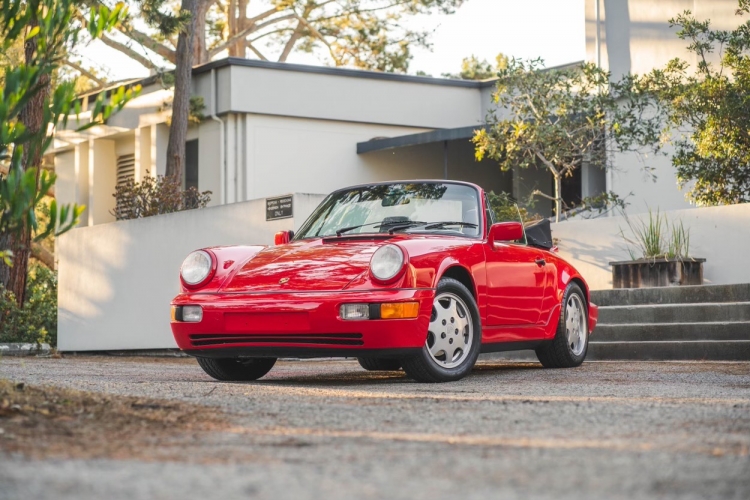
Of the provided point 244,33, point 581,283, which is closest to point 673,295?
point 581,283

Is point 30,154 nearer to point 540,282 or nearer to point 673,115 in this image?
point 540,282

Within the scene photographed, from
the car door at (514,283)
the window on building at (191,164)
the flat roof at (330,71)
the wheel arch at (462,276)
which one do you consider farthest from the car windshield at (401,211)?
the window on building at (191,164)

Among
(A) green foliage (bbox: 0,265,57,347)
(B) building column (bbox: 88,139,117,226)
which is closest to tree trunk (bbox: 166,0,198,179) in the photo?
(A) green foliage (bbox: 0,265,57,347)

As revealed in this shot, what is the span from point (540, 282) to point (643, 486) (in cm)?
543

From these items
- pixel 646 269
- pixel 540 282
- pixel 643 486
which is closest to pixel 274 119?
pixel 646 269

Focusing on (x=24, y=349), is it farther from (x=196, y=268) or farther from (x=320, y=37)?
(x=320, y=37)

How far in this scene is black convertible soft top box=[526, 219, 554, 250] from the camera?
363 inches

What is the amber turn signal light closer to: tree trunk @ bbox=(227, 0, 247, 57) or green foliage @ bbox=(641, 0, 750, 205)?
green foliage @ bbox=(641, 0, 750, 205)

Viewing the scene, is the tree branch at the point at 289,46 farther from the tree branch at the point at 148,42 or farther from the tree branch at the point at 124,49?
the tree branch at the point at 124,49

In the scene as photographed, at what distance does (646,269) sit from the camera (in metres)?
12.5

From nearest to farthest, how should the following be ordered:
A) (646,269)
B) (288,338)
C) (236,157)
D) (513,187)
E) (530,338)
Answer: (288,338), (530,338), (646,269), (236,157), (513,187)

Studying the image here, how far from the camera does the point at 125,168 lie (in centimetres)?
2614

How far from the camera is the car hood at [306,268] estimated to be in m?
7.21

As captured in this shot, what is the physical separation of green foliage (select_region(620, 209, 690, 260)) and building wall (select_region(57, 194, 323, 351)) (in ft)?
13.1
